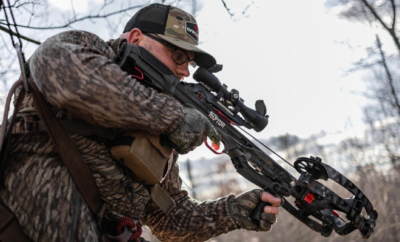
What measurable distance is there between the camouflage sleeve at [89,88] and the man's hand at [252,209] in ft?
4.89

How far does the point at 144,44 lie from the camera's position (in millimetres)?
3125

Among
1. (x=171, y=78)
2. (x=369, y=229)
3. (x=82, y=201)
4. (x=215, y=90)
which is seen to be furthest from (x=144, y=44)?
(x=369, y=229)

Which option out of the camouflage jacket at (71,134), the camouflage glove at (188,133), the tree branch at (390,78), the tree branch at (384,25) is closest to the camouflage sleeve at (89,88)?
the camouflage jacket at (71,134)

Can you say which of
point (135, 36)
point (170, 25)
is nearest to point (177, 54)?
point (170, 25)

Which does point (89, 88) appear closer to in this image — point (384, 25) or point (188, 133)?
point (188, 133)

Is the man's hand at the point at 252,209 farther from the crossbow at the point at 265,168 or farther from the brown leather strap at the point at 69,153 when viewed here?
the brown leather strap at the point at 69,153

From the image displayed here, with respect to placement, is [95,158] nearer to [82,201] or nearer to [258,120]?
[82,201]

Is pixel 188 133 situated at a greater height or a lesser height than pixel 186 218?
greater

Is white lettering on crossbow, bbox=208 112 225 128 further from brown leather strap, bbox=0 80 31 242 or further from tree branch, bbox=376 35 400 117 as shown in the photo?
tree branch, bbox=376 35 400 117

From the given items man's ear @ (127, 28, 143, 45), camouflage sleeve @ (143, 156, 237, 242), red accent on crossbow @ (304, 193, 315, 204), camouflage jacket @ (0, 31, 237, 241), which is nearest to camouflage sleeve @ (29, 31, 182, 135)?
camouflage jacket @ (0, 31, 237, 241)

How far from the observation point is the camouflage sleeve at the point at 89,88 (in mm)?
2178

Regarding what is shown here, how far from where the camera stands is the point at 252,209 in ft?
11.7

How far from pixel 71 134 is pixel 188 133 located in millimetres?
746

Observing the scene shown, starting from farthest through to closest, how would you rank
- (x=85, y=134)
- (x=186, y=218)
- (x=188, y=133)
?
1. (x=186, y=218)
2. (x=188, y=133)
3. (x=85, y=134)
